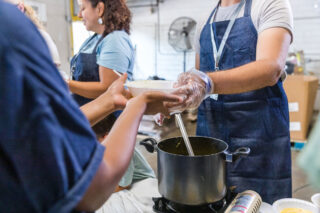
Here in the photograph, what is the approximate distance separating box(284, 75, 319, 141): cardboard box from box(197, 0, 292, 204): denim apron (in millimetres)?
2382

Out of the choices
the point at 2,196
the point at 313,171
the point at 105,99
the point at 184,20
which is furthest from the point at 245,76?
the point at 184,20

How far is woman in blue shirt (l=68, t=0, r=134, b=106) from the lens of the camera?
165cm

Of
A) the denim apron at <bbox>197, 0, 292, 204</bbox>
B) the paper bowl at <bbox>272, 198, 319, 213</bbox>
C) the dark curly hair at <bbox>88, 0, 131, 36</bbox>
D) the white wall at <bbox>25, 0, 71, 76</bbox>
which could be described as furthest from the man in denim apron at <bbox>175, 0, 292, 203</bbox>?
the white wall at <bbox>25, 0, 71, 76</bbox>

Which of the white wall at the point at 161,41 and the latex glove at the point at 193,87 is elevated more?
the white wall at the point at 161,41

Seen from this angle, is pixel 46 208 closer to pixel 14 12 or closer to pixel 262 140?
pixel 14 12

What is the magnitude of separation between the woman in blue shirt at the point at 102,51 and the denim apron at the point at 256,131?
723 millimetres

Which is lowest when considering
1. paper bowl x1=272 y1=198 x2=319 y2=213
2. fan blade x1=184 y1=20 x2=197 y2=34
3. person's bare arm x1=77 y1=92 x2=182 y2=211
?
paper bowl x1=272 y1=198 x2=319 y2=213

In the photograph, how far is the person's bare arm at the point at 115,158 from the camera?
45 cm

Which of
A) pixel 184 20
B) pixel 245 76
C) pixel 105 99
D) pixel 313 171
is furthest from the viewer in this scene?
pixel 184 20

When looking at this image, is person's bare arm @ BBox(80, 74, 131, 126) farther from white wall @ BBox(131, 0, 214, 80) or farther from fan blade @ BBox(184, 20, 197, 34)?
white wall @ BBox(131, 0, 214, 80)

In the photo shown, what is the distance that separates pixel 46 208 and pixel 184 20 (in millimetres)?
4852

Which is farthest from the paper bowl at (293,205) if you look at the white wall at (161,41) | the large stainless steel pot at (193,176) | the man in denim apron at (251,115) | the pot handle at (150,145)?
the white wall at (161,41)

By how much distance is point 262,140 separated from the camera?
1.22m

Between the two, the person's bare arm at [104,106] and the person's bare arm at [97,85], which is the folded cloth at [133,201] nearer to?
the person's bare arm at [104,106]
